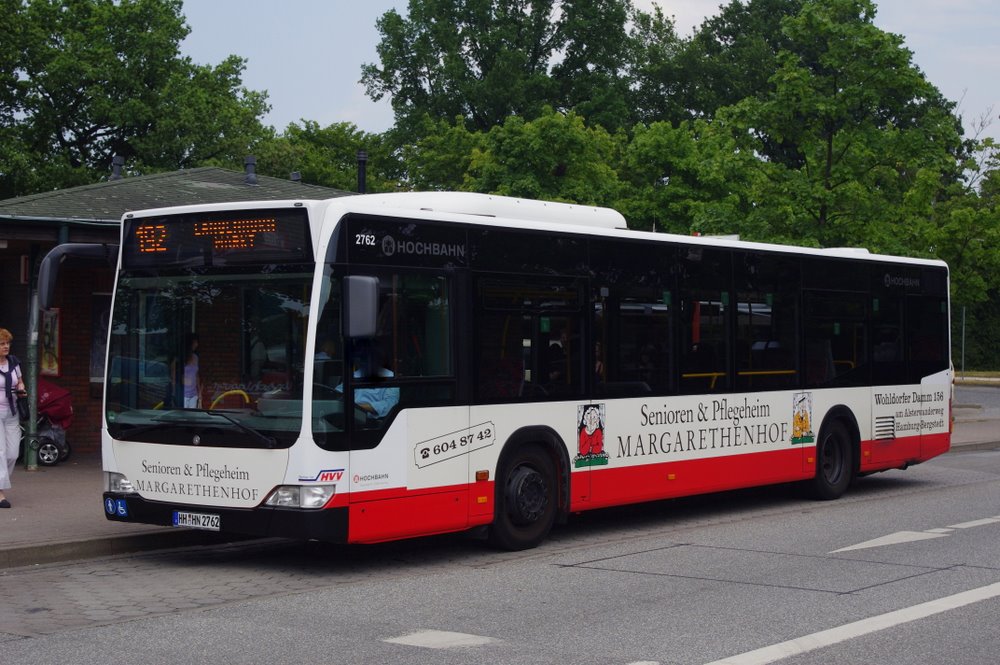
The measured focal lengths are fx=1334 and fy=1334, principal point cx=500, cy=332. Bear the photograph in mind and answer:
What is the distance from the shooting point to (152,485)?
10672 millimetres

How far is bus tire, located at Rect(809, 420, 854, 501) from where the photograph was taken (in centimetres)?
1582

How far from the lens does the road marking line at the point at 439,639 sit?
25.3ft

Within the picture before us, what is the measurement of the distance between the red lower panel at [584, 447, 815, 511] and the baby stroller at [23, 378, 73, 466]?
8405 millimetres

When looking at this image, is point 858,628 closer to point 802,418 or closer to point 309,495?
point 309,495

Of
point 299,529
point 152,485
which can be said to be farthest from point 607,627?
point 152,485

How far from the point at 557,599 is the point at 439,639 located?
5.18 ft

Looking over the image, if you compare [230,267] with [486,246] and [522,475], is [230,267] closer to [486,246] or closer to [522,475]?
[486,246]

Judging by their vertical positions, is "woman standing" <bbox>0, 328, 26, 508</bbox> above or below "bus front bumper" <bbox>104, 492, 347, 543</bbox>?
above

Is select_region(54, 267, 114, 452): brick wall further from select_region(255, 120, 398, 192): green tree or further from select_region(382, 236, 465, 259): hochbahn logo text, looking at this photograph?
select_region(255, 120, 398, 192): green tree

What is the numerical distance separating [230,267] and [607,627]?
4309 millimetres

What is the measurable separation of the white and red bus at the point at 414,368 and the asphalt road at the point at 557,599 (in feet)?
1.86

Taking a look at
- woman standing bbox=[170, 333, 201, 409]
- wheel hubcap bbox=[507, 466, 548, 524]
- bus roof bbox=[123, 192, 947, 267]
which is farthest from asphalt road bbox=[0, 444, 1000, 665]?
bus roof bbox=[123, 192, 947, 267]

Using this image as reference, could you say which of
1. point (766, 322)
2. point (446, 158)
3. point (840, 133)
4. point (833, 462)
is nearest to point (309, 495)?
point (766, 322)

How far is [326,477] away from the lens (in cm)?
989
